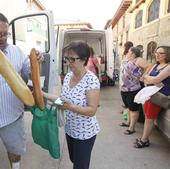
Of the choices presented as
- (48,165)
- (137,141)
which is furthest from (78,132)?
(137,141)

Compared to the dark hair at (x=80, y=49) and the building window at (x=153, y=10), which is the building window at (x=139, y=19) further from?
the dark hair at (x=80, y=49)

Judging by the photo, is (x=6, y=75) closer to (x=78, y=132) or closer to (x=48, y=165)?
(x=78, y=132)

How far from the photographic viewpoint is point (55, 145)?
204cm

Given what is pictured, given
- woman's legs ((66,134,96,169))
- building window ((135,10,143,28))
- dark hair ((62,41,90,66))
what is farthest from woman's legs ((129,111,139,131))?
building window ((135,10,143,28))

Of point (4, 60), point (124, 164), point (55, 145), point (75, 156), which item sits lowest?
point (124, 164)

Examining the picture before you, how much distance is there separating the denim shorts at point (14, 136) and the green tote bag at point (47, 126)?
1.24 ft

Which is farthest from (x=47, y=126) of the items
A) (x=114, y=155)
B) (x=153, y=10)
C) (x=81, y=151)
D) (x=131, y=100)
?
(x=153, y=10)

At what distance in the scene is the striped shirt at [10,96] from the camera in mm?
2225

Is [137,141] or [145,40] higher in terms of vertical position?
[145,40]

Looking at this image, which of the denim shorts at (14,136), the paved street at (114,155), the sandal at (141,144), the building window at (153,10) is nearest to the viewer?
the denim shorts at (14,136)

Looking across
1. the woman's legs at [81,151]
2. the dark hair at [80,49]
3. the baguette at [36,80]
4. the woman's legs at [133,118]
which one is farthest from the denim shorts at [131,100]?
the baguette at [36,80]

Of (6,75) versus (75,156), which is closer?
(6,75)

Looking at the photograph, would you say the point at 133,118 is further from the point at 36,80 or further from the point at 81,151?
the point at 36,80

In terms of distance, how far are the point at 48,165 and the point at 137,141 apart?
1447mm
